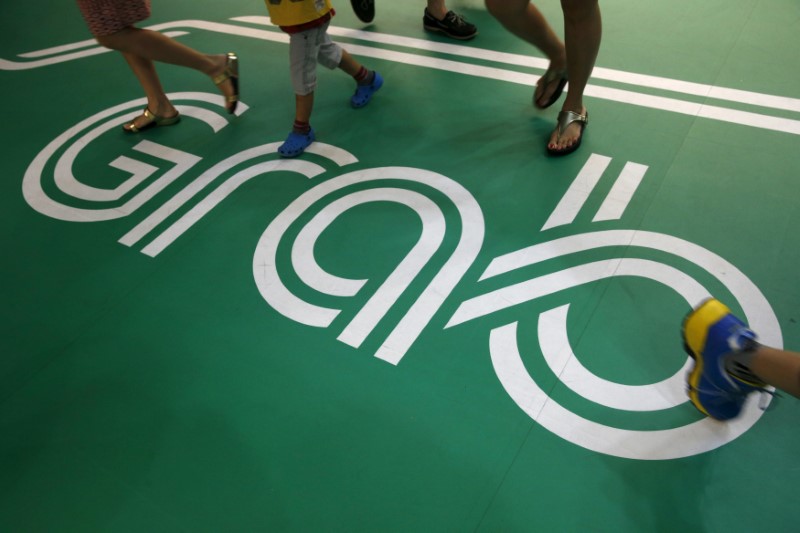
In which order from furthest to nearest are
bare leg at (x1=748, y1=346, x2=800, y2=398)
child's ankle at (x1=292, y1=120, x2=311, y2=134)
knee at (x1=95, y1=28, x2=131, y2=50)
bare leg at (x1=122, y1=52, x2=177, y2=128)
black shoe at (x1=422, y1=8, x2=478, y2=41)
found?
black shoe at (x1=422, y1=8, x2=478, y2=41)
bare leg at (x1=122, y1=52, x2=177, y2=128)
child's ankle at (x1=292, y1=120, x2=311, y2=134)
knee at (x1=95, y1=28, x2=131, y2=50)
bare leg at (x1=748, y1=346, x2=800, y2=398)

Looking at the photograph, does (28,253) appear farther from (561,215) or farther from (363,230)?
(561,215)

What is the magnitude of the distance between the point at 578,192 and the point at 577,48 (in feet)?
1.89

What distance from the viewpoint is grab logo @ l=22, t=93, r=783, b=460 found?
1.69 meters

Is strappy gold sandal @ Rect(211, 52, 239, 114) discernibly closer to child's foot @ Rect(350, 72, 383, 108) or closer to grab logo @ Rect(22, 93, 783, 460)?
grab logo @ Rect(22, 93, 783, 460)

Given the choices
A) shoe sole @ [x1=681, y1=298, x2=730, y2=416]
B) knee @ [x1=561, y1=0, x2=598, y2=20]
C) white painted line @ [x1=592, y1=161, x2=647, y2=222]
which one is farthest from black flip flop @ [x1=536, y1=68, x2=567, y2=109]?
shoe sole @ [x1=681, y1=298, x2=730, y2=416]

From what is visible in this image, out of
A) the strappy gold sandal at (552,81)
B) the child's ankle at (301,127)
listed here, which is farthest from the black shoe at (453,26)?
the child's ankle at (301,127)

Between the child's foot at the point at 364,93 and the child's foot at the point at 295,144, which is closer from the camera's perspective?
the child's foot at the point at 295,144

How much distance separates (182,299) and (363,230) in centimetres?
72

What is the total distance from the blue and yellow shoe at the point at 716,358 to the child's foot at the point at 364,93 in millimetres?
1884

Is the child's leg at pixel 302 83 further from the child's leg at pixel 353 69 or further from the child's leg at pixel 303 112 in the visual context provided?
the child's leg at pixel 353 69

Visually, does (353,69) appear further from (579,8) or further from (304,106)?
(579,8)

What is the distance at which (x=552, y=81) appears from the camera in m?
2.64

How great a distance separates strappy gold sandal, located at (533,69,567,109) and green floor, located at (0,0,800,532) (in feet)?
0.18

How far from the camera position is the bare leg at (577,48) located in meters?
2.20
